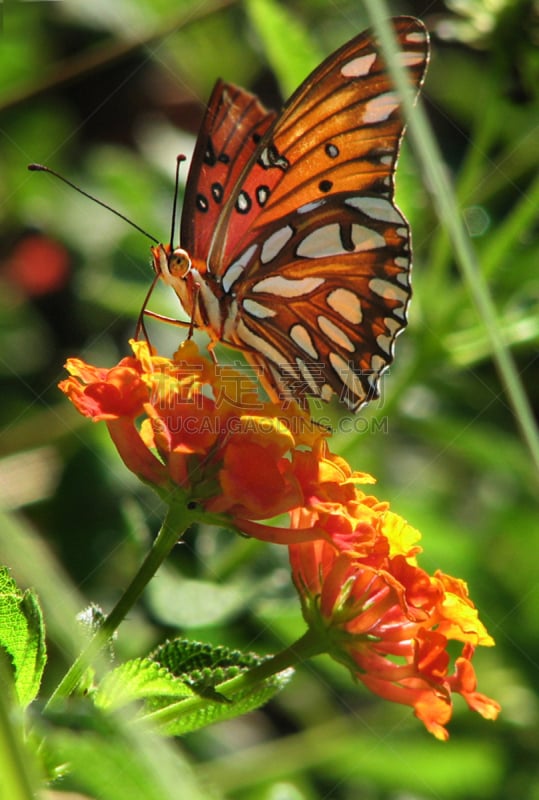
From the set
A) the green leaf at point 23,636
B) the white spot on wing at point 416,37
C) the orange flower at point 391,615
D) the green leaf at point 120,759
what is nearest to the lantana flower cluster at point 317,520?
the orange flower at point 391,615

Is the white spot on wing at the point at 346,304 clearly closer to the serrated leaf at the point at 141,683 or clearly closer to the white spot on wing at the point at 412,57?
the white spot on wing at the point at 412,57

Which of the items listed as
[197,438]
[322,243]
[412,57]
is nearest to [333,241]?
[322,243]

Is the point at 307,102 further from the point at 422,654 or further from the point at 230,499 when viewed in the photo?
the point at 422,654

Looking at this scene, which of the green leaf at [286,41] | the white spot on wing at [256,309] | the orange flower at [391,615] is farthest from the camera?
the green leaf at [286,41]

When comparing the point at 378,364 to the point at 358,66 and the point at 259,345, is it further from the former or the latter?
the point at 358,66

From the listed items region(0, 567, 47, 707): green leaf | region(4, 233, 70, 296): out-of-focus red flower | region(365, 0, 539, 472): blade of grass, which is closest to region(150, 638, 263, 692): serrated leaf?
A: region(0, 567, 47, 707): green leaf

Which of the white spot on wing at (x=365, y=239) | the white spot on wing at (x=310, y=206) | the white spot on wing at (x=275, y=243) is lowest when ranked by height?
the white spot on wing at (x=365, y=239)

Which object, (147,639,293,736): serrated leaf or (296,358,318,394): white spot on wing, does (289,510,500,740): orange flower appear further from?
(296,358,318,394): white spot on wing
